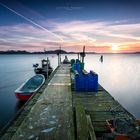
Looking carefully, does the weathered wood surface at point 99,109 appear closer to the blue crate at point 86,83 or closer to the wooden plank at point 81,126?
the blue crate at point 86,83

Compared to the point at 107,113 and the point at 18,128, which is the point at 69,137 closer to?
the point at 18,128

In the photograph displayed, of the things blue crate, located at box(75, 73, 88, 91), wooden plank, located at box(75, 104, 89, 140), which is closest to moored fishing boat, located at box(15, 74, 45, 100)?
blue crate, located at box(75, 73, 88, 91)

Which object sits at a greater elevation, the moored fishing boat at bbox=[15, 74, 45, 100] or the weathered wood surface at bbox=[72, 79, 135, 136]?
the weathered wood surface at bbox=[72, 79, 135, 136]

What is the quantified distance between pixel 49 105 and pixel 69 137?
336 cm

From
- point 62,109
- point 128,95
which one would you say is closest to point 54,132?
point 62,109

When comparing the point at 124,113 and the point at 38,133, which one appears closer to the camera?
the point at 38,133

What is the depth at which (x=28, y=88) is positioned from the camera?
18.7 meters

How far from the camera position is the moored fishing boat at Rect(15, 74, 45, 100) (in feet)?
52.0

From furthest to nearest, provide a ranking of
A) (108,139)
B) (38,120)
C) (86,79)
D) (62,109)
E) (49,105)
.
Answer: (86,79) < (49,105) < (62,109) < (38,120) < (108,139)

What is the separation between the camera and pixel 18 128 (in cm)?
596

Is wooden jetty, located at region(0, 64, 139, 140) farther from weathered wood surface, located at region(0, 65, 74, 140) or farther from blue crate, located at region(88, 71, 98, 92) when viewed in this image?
blue crate, located at region(88, 71, 98, 92)

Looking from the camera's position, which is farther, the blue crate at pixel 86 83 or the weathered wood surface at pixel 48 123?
the blue crate at pixel 86 83

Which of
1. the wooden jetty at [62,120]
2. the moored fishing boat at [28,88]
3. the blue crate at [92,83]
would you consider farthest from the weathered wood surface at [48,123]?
Result: the moored fishing boat at [28,88]

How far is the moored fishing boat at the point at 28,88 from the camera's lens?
15859 mm
